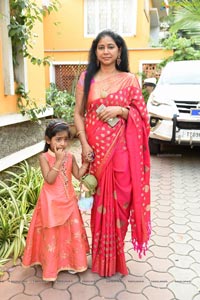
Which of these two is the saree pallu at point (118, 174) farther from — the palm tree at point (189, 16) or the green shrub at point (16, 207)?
the palm tree at point (189, 16)

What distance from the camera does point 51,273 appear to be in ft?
7.16

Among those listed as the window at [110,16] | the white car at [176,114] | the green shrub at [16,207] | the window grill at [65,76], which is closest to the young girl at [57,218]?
the green shrub at [16,207]

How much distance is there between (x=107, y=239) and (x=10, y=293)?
78 centimetres

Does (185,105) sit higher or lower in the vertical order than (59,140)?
lower

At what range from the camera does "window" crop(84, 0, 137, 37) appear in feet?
33.7

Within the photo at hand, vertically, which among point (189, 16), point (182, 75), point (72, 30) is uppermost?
point (72, 30)

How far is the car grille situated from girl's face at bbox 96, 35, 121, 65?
132 inches

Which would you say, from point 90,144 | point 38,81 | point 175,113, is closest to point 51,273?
point 90,144

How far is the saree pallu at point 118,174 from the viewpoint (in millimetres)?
2111

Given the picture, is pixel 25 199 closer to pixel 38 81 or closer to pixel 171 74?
pixel 38 81

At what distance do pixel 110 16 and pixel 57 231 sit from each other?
385 inches

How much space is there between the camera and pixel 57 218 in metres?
2.15

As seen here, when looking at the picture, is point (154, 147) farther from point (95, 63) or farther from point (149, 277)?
point (95, 63)

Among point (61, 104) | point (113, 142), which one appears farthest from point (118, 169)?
point (61, 104)
